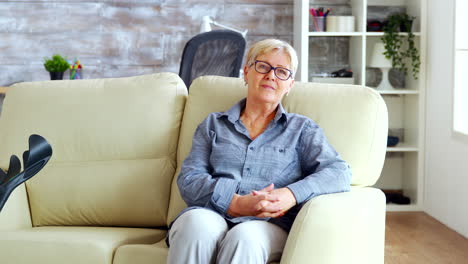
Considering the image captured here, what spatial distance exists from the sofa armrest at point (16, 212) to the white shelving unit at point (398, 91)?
2583 mm

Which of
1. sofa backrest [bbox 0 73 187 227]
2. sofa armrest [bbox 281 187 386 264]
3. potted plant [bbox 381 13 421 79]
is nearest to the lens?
Result: sofa armrest [bbox 281 187 386 264]

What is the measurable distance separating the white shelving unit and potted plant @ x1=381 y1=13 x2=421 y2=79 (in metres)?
0.05

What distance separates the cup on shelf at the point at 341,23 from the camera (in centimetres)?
454

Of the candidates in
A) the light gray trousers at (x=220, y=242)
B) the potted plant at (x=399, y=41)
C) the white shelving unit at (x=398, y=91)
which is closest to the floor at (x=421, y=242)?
the white shelving unit at (x=398, y=91)

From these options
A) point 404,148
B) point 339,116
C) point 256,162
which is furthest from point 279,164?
point 404,148

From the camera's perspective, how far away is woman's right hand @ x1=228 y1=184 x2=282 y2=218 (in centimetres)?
187

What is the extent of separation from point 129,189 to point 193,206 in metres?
0.47

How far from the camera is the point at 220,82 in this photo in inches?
97.3

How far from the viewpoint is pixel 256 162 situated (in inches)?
82.0

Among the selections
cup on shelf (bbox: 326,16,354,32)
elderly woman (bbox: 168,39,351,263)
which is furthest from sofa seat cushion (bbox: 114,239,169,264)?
cup on shelf (bbox: 326,16,354,32)

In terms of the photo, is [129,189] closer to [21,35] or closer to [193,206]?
[193,206]

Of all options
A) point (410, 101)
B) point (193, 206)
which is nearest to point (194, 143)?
point (193, 206)

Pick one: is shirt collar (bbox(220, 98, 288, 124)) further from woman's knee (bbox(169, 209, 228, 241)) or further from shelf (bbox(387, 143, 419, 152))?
shelf (bbox(387, 143, 419, 152))

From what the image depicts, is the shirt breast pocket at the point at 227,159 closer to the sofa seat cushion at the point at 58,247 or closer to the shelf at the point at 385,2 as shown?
the sofa seat cushion at the point at 58,247
